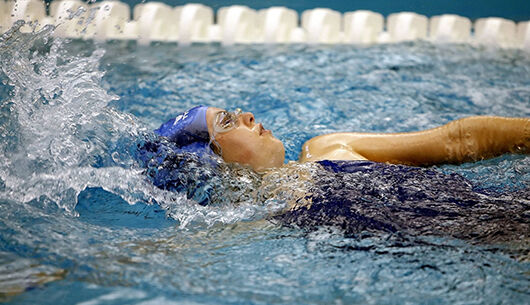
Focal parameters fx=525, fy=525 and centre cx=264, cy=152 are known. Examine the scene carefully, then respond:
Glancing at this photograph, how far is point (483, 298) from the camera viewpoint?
4.36 ft

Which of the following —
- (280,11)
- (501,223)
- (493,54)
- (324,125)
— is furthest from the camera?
(280,11)

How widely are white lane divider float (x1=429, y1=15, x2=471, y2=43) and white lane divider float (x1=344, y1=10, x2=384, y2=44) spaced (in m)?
0.58

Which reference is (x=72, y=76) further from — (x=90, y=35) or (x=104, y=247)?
(x=90, y=35)

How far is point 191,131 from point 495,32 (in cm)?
469

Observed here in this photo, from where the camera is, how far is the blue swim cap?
220cm

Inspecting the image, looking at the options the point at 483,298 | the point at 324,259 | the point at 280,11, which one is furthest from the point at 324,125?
the point at 280,11

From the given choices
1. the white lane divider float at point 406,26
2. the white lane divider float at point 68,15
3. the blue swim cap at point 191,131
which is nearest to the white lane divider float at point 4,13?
the white lane divider float at point 68,15

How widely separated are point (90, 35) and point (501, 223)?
4.59 meters

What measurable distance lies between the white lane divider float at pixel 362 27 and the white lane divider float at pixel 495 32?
108 centimetres

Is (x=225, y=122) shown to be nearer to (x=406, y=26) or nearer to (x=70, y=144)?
(x=70, y=144)

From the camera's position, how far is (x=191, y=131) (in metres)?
2.21

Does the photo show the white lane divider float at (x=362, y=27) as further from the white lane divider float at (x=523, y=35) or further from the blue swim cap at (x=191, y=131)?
the blue swim cap at (x=191, y=131)

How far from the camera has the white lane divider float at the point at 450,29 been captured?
18.6ft

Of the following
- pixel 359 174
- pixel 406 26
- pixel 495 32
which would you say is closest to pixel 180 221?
pixel 359 174
